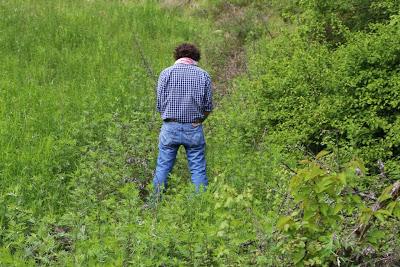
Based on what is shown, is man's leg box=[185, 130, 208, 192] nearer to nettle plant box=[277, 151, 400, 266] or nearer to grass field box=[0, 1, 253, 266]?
grass field box=[0, 1, 253, 266]

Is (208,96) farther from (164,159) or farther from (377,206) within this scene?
(377,206)

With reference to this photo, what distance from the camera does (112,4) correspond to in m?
15.2

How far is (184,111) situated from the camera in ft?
19.9

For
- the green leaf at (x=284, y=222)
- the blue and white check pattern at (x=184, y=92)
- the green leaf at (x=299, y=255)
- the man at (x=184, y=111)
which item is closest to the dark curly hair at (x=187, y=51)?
the man at (x=184, y=111)

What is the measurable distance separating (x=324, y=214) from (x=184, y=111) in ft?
9.39

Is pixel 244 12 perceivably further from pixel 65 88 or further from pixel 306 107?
pixel 306 107

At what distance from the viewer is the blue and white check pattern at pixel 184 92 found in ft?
19.9

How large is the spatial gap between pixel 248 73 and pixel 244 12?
17.0 ft

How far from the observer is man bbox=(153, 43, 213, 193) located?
19.9ft

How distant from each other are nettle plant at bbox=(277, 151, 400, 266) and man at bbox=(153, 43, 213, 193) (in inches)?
102

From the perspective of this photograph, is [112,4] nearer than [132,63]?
No

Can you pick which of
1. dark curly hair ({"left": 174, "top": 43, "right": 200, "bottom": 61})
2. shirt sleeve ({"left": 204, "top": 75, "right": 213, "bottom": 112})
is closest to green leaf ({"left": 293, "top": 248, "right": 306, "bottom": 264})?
shirt sleeve ({"left": 204, "top": 75, "right": 213, "bottom": 112})

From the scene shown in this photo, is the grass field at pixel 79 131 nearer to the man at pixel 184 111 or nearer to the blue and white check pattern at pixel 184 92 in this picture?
the man at pixel 184 111

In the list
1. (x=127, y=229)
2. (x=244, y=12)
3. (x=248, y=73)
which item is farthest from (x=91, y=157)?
(x=244, y=12)
